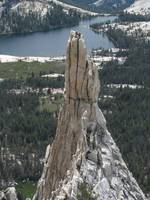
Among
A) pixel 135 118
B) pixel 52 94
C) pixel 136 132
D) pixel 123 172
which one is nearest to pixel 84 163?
pixel 123 172

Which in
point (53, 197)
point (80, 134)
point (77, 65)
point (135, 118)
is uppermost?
point (77, 65)

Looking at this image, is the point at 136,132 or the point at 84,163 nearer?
the point at 84,163

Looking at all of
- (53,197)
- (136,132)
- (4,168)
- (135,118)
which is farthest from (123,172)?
(135,118)

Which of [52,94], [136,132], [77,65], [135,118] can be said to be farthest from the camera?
[52,94]

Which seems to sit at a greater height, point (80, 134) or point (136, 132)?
point (80, 134)

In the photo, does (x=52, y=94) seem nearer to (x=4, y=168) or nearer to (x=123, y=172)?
(x=4, y=168)

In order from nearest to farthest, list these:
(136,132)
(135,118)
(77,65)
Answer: (77,65), (136,132), (135,118)

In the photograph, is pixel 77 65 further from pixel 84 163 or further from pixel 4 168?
pixel 4 168
